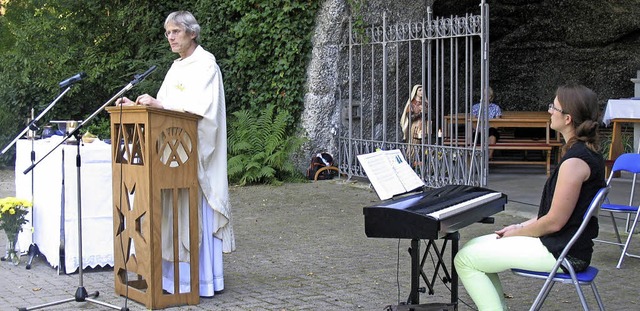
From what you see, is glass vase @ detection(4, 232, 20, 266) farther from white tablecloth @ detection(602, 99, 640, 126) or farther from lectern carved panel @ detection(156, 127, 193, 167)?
white tablecloth @ detection(602, 99, 640, 126)

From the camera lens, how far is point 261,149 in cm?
1248

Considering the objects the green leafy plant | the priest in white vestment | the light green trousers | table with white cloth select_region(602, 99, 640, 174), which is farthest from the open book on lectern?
table with white cloth select_region(602, 99, 640, 174)

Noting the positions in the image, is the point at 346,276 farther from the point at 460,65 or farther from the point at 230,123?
the point at 460,65

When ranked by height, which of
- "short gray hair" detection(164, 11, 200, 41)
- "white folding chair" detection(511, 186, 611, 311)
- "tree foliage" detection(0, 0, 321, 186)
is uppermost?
"tree foliage" detection(0, 0, 321, 186)

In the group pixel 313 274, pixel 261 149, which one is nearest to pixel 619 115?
pixel 261 149

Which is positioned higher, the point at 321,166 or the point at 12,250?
the point at 321,166

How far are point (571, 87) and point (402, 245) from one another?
3604mm

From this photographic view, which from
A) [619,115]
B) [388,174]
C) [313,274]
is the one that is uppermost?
[619,115]

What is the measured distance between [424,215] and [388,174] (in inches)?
28.2

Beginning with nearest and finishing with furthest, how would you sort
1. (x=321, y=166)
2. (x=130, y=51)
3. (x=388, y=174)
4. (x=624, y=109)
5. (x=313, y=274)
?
(x=388, y=174) → (x=313, y=274) → (x=624, y=109) → (x=321, y=166) → (x=130, y=51)

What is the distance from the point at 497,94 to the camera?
17047 millimetres

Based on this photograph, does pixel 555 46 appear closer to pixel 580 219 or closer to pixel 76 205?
pixel 76 205

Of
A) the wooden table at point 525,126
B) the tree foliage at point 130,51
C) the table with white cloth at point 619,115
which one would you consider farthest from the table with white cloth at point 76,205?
the table with white cloth at point 619,115

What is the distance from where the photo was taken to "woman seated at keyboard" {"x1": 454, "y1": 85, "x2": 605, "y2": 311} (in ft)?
15.1
